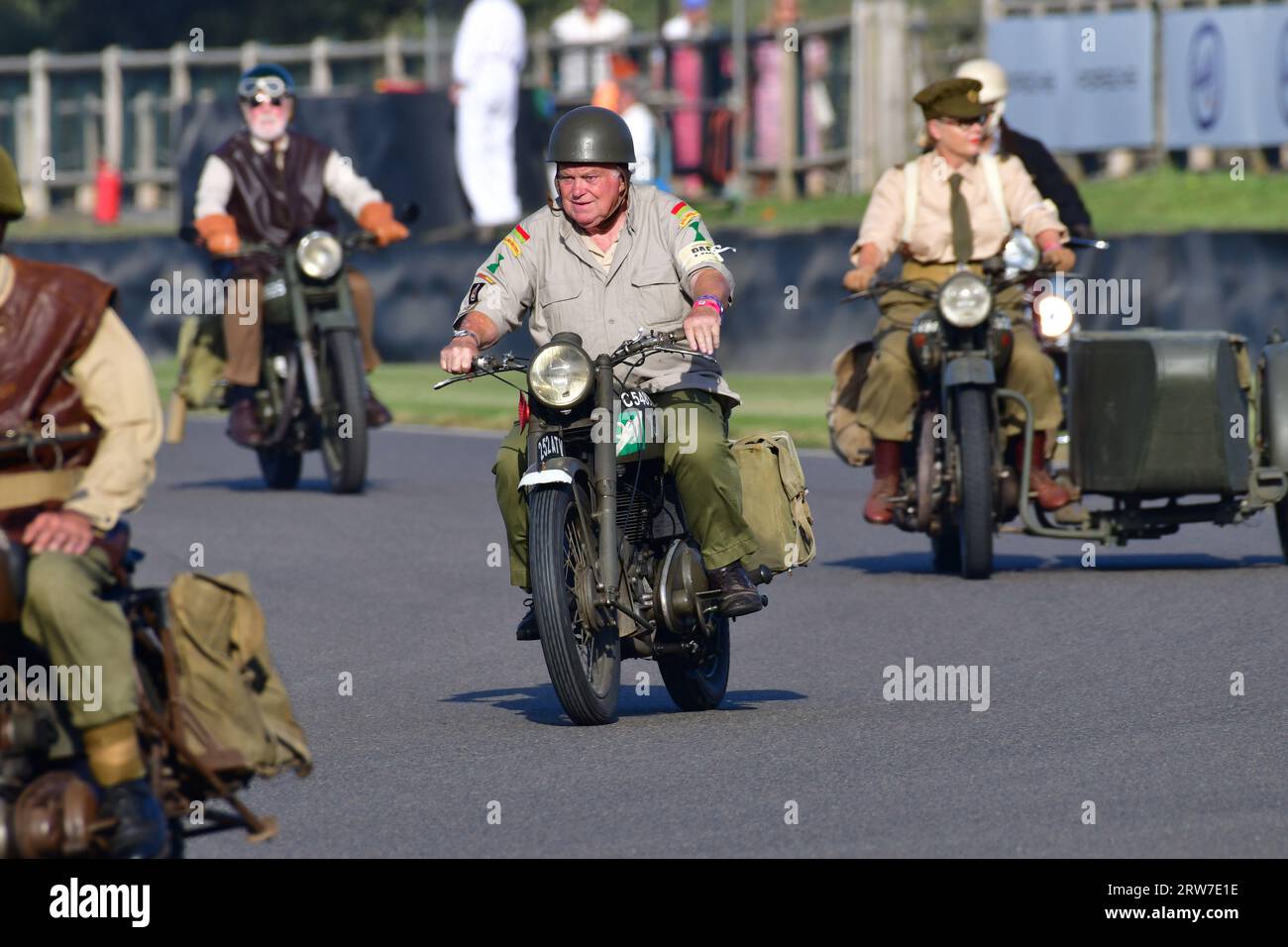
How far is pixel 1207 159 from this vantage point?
2791cm

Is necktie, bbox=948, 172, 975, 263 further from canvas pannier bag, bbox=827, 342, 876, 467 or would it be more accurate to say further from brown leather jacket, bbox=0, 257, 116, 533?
brown leather jacket, bbox=0, 257, 116, 533

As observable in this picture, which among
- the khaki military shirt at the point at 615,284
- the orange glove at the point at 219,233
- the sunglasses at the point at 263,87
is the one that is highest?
the sunglasses at the point at 263,87

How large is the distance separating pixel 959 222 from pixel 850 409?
0.93 m

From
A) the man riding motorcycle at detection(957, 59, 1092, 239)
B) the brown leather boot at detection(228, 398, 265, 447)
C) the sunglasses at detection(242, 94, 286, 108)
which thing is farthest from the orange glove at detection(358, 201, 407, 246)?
the man riding motorcycle at detection(957, 59, 1092, 239)

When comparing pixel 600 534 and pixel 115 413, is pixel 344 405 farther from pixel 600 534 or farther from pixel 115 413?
pixel 115 413

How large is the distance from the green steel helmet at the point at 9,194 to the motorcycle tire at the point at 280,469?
34.0 ft

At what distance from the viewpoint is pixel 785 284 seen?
72.3ft

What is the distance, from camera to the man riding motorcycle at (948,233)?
1227cm

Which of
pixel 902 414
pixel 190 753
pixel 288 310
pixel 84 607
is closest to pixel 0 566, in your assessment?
pixel 84 607

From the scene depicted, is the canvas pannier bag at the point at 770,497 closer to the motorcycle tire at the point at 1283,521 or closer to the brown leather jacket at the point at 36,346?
the brown leather jacket at the point at 36,346

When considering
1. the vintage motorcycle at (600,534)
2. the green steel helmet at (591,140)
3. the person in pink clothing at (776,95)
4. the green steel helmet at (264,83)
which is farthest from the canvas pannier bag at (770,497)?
the person in pink clothing at (776,95)

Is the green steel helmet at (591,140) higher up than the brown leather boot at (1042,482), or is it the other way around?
the green steel helmet at (591,140)

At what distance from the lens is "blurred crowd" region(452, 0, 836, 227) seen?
27.1m

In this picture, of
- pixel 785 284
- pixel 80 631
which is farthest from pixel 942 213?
pixel 785 284
